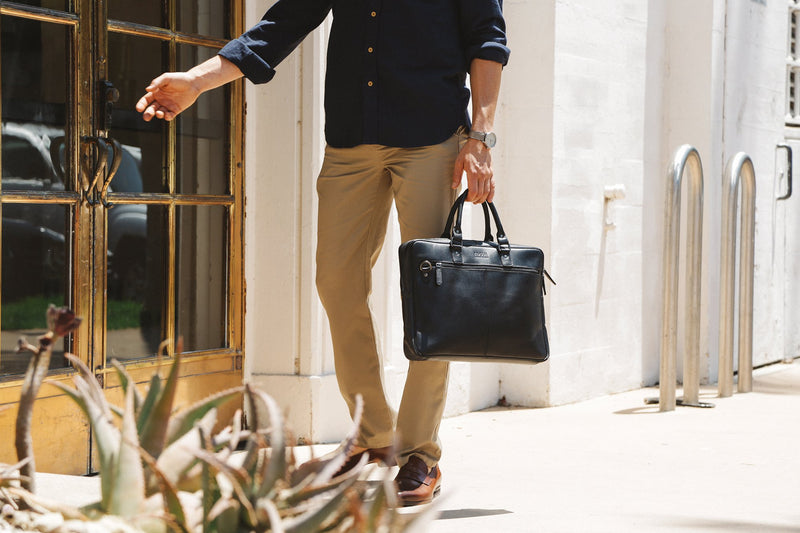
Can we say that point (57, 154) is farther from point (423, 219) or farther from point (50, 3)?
point (423, 219)

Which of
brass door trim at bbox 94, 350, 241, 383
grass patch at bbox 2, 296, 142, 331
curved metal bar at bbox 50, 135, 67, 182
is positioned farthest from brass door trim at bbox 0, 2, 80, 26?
brass door trim at bbox 94, 350, 241, 383

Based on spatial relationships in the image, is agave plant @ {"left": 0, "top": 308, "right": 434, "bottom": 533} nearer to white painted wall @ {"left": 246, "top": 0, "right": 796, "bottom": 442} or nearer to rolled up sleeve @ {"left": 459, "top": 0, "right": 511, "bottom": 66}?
rolled up sleeve @ {"left": 459, "top": 0, "right": 511, "bottom": 66}

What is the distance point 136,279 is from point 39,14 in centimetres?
93

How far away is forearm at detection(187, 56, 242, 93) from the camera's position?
250cm

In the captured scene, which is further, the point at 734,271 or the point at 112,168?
the point at 734,271

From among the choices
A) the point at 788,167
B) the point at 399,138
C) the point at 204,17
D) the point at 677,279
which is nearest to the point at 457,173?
the point at 399,138

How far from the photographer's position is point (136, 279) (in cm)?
370

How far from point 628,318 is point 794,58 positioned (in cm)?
247

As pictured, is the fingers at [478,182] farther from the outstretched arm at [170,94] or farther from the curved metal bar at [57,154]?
the curved metal bar at [57,154]

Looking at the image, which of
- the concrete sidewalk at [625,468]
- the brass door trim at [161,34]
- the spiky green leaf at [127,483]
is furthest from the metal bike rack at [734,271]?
the spiky green leaf at [127,483]

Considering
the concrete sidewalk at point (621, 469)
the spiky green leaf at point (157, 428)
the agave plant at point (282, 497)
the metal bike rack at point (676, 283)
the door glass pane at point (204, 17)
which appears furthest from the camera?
the metal bike rack at point (676, 283)

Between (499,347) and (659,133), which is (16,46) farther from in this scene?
(659,133)

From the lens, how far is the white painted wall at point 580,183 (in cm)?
401

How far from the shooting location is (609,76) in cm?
550
